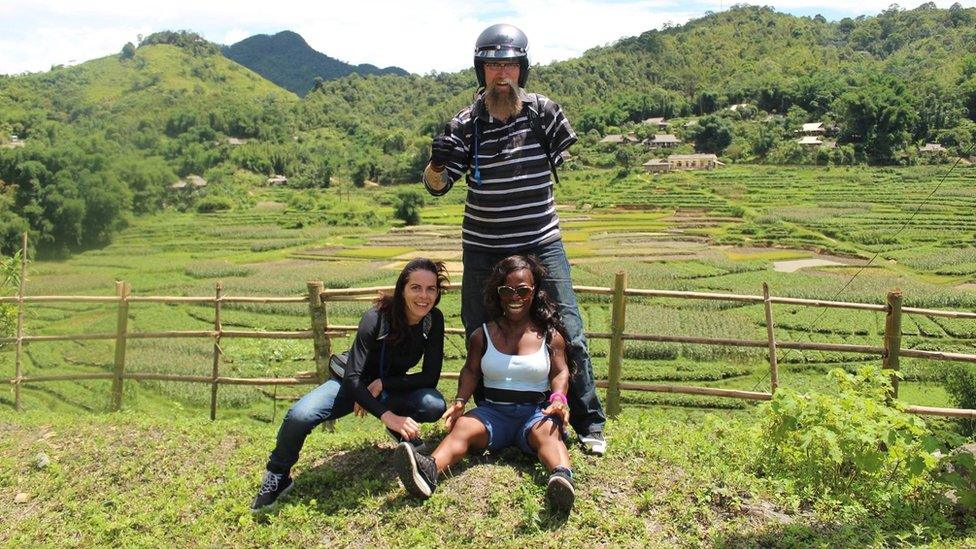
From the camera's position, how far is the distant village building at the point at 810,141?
49125 millimetres

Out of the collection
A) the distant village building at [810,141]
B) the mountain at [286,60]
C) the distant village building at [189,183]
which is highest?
the mountain at [286,60]

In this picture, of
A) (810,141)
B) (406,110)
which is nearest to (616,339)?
(810,141)

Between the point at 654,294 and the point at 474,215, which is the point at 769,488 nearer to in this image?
the point at 474,215

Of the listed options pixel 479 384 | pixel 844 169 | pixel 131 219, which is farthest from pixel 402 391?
pixel 844 169

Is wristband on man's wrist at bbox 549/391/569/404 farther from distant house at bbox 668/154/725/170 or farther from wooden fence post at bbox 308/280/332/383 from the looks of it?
distant house at bbox 668/154/725/170

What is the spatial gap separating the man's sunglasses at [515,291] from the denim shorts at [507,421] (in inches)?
19.6

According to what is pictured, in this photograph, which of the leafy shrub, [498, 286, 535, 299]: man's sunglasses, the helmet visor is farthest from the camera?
[498, 286, 535, 299]: man's sunglasses

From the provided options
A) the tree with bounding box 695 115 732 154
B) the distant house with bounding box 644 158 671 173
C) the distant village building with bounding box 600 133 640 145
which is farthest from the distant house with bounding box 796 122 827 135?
the distant village building with bounding box 600 133 640 145

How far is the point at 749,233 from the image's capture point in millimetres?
30516

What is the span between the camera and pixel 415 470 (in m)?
2.86

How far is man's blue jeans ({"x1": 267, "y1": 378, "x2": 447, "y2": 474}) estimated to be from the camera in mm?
3111

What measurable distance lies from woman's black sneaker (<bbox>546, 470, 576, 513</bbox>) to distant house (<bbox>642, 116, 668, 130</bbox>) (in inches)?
2626

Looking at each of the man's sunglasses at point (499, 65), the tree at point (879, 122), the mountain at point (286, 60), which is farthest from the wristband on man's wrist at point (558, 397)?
the mountain at point (286, 60)

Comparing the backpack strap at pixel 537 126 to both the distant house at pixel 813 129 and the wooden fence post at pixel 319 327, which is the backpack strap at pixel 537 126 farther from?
the distant house at pixel 813 129
